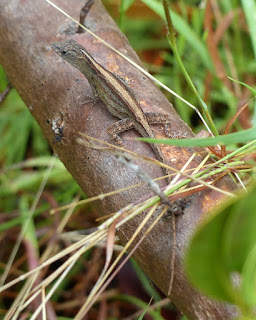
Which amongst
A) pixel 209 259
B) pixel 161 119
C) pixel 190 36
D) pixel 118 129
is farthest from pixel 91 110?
pixel 190 36

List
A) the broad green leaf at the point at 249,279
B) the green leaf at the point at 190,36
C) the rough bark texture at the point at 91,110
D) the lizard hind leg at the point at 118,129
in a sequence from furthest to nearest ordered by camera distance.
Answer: the green leaf at the point at 190,36 < the lizard hind leg at the point at 118,129 < the rough bark texture at the point at 91,110 < the broad green leaf at the point at 249,279

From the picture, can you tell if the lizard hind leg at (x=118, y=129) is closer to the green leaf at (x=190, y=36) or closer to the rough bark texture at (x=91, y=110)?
the rough bark texture at (x=91, y=110)

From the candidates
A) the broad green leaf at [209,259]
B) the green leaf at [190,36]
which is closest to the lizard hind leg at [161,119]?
the broad green leaf at [209,259]

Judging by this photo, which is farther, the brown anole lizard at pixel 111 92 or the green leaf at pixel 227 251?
the brown anole lizard at pixel 111 92

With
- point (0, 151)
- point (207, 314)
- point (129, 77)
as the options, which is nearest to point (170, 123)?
point (129, 77)

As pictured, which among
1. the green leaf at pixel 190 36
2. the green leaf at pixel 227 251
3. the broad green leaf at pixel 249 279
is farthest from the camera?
the green leaf at pixel 190 36

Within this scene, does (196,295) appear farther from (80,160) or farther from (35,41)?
(35,41)

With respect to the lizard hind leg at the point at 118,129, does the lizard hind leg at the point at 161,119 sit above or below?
below
